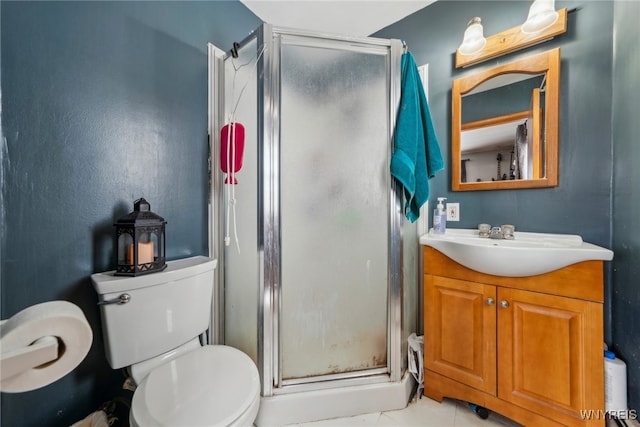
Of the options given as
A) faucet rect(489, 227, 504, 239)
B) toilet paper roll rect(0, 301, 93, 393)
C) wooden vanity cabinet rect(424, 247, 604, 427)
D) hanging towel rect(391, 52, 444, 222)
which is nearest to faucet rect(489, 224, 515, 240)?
faucet rect(489, 227, 504, 239)

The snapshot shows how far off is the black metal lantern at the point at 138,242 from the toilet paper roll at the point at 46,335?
551 mm

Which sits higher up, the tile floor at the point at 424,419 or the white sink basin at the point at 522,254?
the white sink basin at the point at 522,254

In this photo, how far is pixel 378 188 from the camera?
1.30 meters

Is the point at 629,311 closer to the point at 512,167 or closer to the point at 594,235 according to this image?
the point at 594,235

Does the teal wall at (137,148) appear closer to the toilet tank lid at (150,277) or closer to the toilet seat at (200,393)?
the toilet tank lid at (150,277)

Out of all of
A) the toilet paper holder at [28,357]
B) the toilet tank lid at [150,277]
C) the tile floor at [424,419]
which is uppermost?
the toilet paper holder at [28,357]

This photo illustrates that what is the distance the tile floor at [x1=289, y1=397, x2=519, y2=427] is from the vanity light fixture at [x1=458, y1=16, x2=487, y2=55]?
79.0 inches

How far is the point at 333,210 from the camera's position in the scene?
4.13ft

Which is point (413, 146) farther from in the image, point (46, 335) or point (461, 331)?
point (46, 335)

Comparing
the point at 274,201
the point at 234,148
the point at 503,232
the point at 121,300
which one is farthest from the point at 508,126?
the point at 121,300

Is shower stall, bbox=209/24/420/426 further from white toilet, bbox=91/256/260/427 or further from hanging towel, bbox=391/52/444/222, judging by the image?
white toilet, bbox=91/256/260/427

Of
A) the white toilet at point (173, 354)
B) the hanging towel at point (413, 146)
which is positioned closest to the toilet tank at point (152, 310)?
the white toilet at point (173, 354)

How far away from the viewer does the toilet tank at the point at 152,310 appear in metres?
0.93

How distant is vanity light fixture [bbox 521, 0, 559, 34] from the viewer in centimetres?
123
